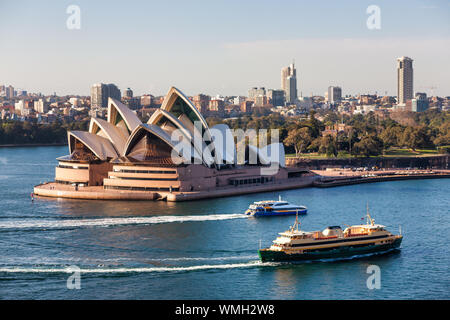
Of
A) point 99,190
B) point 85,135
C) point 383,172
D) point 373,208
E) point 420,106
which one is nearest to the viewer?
point 373,208

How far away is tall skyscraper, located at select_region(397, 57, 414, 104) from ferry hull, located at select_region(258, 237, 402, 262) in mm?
143709

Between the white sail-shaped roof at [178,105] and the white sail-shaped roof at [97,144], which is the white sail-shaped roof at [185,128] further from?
the white sail-shaped roof at [97,144]

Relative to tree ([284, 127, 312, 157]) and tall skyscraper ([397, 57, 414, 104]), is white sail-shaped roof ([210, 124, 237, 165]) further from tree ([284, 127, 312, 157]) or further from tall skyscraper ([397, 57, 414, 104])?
tall skyscraper ([397, 57, 414, 104])

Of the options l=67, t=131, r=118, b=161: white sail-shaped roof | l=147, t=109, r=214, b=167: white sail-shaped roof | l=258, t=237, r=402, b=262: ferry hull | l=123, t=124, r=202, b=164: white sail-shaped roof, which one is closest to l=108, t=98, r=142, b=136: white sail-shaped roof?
l=123, t=124, r=202, b=164: white sail-shaped roof

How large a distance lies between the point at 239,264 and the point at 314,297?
11.7ft

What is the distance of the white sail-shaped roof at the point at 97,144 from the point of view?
132ft

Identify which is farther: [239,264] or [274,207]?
[274,207]

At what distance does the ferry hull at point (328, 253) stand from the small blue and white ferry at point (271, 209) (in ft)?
23.8

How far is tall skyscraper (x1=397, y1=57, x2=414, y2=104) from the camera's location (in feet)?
534

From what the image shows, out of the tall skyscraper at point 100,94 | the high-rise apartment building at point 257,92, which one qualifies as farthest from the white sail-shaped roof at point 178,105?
the high-rise apartment building at point 257,92

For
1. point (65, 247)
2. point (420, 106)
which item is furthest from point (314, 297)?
point (420, 106)

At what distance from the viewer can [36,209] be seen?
32.5 m

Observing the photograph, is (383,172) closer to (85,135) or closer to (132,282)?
(85,135)

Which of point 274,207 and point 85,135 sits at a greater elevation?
point 85,135
